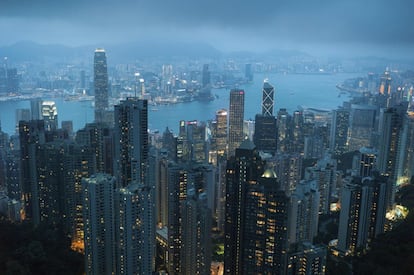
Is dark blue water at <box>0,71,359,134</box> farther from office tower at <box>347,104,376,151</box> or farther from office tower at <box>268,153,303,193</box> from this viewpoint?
office tower at <box>268,153,303,193</box>

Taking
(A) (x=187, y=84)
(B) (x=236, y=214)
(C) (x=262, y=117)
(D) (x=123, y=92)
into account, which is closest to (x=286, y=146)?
(C) (x=262, y=117)

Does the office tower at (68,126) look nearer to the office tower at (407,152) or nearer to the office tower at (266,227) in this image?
the office tower at (266,227)

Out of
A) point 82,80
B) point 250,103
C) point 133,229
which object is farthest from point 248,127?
point 133,229

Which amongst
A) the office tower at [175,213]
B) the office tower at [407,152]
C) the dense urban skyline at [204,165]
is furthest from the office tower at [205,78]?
the office tower at [175,213]

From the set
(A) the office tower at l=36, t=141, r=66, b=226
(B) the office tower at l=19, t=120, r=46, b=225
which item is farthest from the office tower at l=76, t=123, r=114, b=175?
(B) the office tower at l=19, t=120, r=46, b=225

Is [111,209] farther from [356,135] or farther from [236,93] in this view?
[356,135]
